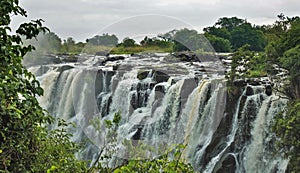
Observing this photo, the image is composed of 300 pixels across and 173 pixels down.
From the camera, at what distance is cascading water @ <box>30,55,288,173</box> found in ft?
23.0

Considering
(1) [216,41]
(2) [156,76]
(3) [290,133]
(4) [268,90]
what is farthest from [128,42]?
(1) [216,41]

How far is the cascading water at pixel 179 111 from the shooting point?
702 centimetres

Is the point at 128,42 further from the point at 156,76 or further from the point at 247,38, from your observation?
the point at 247,38

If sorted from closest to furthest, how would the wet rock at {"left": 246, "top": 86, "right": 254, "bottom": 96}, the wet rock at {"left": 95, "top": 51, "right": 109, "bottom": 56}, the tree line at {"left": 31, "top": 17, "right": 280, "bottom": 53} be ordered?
the wet rock at {"left": 246, "top": 86, "right": 254, "bottom": 96}
the tree line at {"left": 31, "top": 17, "right": 280, "bottom": 53}
the wet rock at {"left": 95, "top": 51, "right": 109, "bottom": 56}

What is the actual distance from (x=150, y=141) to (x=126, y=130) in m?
0.80

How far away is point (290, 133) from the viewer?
18.8ft

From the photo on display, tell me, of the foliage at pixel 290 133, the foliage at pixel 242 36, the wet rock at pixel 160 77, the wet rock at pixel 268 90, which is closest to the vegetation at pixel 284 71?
the foliage at pixel 290 133

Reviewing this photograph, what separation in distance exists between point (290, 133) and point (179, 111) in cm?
305

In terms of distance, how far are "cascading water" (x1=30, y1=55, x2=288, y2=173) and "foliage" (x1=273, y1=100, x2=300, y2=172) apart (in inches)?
15.6

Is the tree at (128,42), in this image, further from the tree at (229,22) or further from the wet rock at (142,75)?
the tree at (229,22)

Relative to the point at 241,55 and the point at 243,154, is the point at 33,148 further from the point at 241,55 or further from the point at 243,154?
the point at 241,55

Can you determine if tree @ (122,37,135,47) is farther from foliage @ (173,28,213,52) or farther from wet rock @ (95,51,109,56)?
wet rock @ (95,51,109,56)

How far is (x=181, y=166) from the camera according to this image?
1616 millimetres

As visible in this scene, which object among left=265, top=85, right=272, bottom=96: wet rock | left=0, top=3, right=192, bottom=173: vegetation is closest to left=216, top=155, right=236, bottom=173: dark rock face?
left=265, top=85, right=272, bottom=96: wet rock
